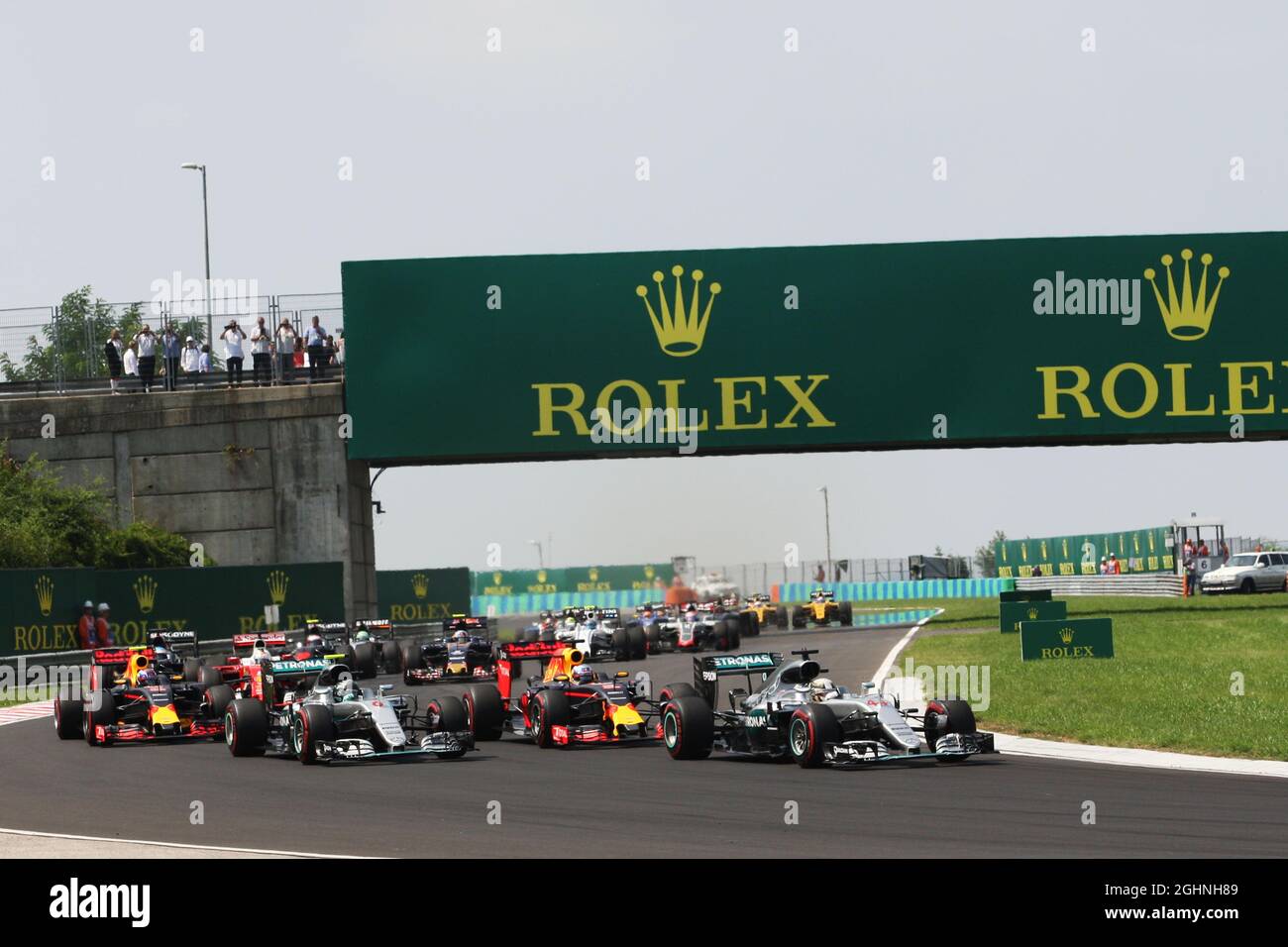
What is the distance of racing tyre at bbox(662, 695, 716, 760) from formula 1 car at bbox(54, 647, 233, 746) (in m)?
6.63

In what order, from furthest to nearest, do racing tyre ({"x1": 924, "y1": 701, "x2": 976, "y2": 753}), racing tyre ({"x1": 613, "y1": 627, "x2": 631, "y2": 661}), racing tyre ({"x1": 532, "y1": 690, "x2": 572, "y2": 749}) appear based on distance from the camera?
1. racing tyre ({"x1": 613, "y1": 627, "x2": 631, "y2": 661})
2. racing tyre ({"x1": 532, "y1": 690, "x2": 572, "y2": 749})
3. racing tyre ({"x1": 924, "y1": 701, "x2": 976, "y2": 753})

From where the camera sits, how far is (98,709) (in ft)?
70.4

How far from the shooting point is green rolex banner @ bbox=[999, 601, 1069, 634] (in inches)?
1396

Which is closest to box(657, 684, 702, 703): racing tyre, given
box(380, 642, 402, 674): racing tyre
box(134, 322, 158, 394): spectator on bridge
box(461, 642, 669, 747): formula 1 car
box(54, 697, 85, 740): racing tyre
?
box(461, 642, 669, 747): formula 1 car

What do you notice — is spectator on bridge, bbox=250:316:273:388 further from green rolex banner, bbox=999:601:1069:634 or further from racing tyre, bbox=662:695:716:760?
racing tyre, bbox=662:695:716:760

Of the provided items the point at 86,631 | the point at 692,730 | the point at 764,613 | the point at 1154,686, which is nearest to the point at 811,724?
the point at 692,730

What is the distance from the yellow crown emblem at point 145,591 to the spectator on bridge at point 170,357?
683 centimetres

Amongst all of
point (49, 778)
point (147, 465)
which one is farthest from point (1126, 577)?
point (49, 778)

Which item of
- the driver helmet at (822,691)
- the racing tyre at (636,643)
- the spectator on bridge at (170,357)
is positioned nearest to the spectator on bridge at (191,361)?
the spectator on bridge at (170,357)

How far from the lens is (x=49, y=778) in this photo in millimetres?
17344

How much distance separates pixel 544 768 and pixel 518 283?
25204mm

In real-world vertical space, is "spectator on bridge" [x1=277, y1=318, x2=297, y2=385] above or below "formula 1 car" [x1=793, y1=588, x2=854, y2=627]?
above
